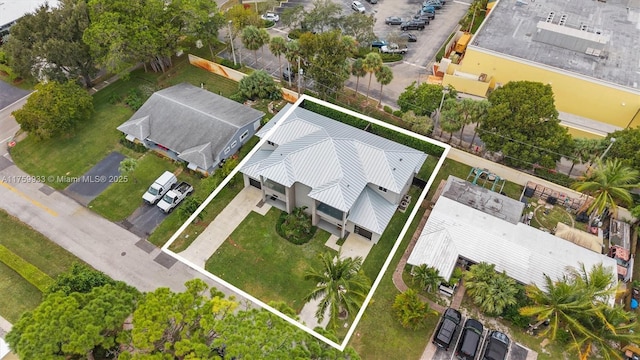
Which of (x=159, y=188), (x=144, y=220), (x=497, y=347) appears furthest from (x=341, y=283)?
(x=159, y=188)

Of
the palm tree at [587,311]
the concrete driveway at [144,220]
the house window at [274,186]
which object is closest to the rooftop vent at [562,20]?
the palm tree at [587,311]

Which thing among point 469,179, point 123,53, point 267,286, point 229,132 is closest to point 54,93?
point 123,53

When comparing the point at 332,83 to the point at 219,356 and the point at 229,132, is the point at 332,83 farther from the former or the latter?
the point at 219,356

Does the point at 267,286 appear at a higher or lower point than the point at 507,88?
lower

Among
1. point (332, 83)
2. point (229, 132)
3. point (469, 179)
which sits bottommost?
point (469, 179)

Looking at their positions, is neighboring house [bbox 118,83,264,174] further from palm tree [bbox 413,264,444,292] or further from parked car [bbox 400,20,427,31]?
parked car [bbox 400,20,427,31]

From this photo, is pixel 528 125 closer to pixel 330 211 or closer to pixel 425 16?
pixel 330 211

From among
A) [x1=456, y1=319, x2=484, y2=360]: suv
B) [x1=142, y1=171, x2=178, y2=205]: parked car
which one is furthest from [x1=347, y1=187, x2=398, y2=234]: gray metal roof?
[x1=142, y1=171, x2=178, y2=205]: parked car

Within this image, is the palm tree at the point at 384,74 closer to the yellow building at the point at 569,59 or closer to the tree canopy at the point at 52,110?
the yellow building at the point at 569,59
